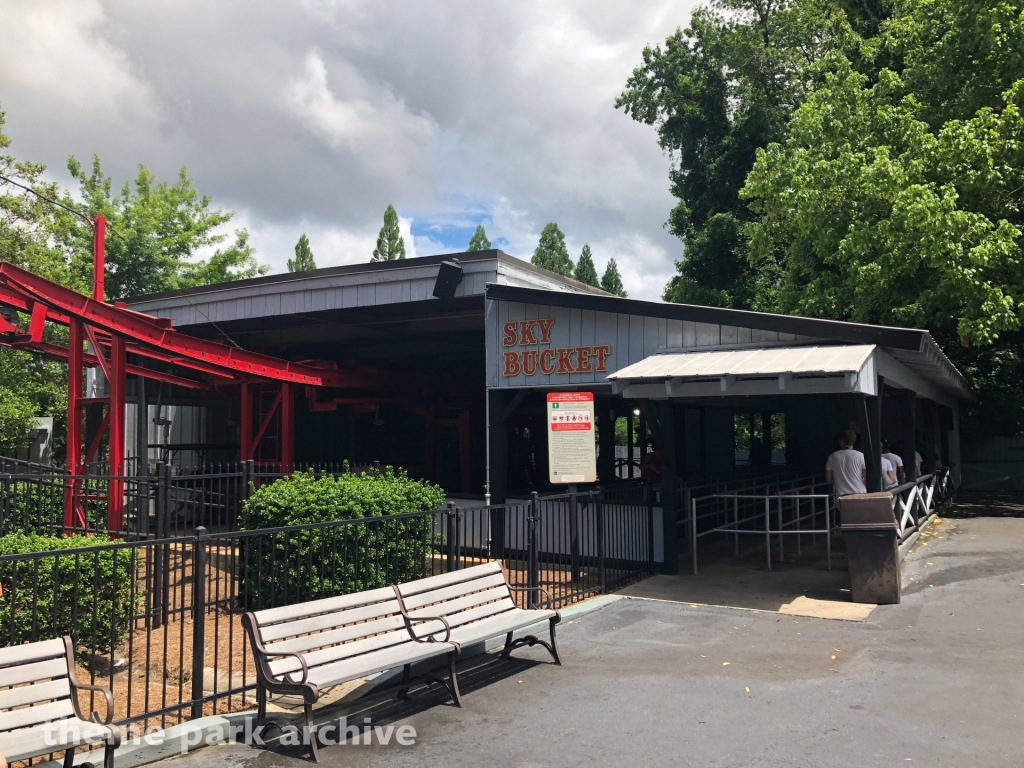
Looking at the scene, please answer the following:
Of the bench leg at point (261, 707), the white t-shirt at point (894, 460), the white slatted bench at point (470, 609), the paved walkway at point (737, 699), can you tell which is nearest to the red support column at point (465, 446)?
the white t-shirt at point (894, 460)

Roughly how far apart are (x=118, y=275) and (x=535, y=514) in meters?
33.8

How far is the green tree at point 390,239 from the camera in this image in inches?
2499

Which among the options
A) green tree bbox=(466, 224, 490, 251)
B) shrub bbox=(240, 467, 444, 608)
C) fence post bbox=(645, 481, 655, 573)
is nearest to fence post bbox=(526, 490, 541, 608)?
shrub bbox=(240, 467, 444, 608)

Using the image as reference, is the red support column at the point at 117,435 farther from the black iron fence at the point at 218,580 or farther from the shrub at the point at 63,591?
the shrub at the point at 63,591

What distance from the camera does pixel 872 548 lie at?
8.75 metres

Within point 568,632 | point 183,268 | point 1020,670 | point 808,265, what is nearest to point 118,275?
point 183,268

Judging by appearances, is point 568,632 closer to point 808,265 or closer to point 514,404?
point 514,404

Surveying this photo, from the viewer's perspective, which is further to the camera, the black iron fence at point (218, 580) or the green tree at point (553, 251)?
the green tree at point (553, 251)

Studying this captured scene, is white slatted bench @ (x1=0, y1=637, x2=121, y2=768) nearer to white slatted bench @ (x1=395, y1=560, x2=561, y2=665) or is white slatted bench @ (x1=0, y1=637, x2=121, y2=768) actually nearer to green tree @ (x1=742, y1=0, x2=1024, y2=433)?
white slatted bench @ (x1=395, y1=560, x2=561, y2=665)

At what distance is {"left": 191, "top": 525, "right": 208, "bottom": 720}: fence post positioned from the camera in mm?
5133

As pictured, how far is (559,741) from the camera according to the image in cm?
481

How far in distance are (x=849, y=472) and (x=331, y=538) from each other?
6.88m

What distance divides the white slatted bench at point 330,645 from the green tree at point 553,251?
60.9 meters

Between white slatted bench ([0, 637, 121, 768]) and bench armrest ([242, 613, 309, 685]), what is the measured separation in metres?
0.92
